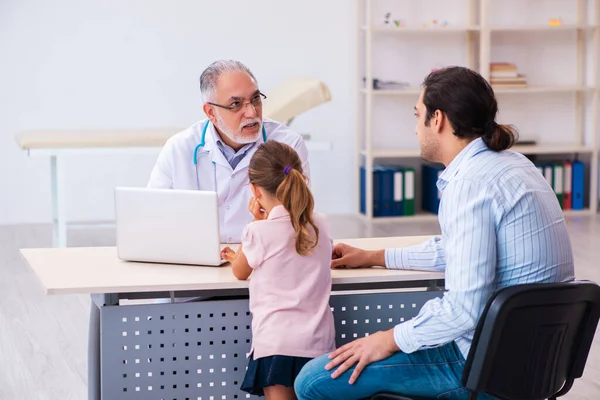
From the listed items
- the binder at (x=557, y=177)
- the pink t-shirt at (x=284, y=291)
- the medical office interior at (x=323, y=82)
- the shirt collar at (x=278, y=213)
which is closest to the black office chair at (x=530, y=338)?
the pink t-shirt at (x=284, y=291)

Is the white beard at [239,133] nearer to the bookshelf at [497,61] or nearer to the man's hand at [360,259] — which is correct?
→ the man's hand at [360,259]

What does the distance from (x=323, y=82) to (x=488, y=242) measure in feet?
15.9

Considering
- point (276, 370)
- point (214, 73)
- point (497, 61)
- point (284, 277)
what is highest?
point (497, 61)

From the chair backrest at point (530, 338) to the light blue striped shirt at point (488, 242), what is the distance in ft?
0.36

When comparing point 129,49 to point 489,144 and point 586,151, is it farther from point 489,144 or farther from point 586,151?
point 489,144

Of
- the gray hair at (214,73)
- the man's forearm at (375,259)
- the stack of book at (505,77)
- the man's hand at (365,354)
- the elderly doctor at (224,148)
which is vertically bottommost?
the man's hand at (365,354)

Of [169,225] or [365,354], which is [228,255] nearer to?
[169,225]

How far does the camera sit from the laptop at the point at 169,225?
2463mm

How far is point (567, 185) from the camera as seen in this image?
688 cm

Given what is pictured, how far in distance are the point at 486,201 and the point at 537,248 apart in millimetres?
146

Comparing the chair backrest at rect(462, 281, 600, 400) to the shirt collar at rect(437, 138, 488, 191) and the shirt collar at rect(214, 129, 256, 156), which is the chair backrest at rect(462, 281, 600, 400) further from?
the shirt collar at rect(214, 129, 256, 156)

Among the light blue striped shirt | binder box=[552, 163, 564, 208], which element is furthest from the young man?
binder box=[552, 163, 564, 208]

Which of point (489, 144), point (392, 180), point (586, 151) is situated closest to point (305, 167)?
point (489, 144)

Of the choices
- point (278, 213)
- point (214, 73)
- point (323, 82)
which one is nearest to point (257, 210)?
point (278, 213)
